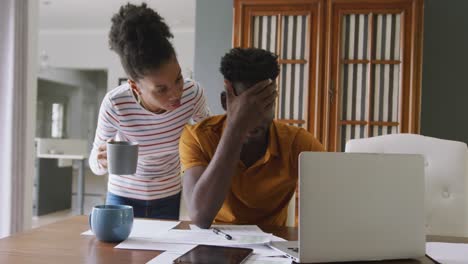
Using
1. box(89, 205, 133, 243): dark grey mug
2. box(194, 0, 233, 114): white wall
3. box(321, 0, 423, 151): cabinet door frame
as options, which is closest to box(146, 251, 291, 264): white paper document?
box(89, 205, 133, 243): dark grey mug

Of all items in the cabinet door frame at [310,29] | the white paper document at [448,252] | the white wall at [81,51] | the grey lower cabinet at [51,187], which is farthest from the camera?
the white wall at [81,51]

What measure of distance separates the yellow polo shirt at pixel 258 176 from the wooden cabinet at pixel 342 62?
150cm

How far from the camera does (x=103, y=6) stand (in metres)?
6.01

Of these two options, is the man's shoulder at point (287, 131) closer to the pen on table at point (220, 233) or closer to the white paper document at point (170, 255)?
the pen on table at point (220, 233)

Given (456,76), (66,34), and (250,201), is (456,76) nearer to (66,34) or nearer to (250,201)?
(250,201)

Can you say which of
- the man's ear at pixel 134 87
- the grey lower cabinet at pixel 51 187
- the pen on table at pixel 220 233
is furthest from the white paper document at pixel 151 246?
the grey lower cabinet at pixel 51 187

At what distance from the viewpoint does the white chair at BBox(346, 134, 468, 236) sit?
4.98 feet

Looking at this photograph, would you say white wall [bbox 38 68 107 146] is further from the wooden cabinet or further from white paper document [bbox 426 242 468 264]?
white paper document [bbox 426 242 468 264]

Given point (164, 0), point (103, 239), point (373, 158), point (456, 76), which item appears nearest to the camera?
point (373, 158)

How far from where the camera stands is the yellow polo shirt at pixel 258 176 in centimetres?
141

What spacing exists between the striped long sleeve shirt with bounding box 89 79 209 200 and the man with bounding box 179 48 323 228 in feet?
0.57

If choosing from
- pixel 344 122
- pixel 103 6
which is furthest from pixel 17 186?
pixel 103 6

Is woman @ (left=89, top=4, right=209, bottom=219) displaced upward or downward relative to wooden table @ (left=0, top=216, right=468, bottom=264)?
upward

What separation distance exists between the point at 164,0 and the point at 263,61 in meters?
4.53
